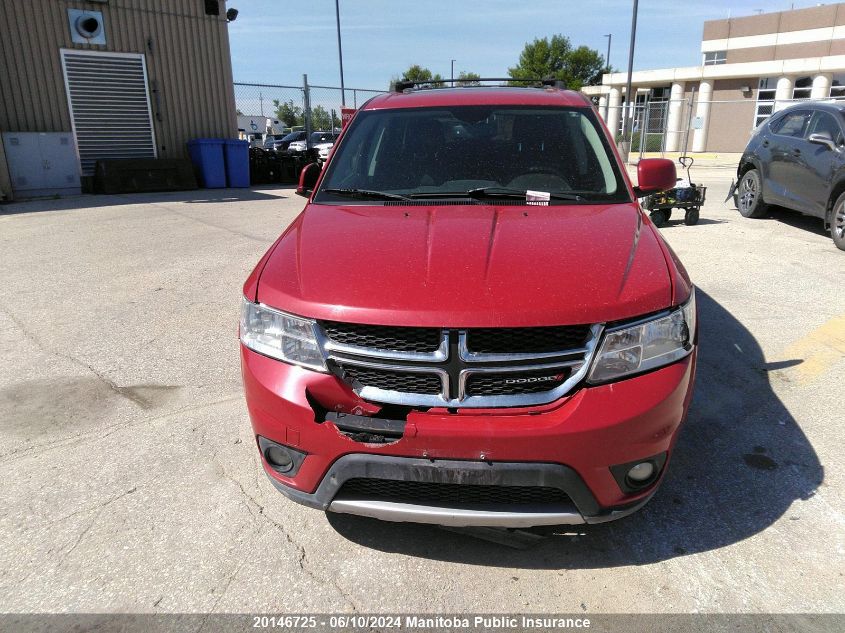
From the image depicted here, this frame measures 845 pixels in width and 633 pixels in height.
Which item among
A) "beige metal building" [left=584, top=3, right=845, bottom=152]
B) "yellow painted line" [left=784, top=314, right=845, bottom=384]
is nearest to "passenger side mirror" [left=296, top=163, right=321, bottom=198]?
"yellow painted line" [left=784, top=314, right=845, bottom=384]

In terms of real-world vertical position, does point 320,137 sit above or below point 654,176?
below

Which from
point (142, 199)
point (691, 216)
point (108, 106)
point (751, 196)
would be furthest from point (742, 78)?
point (142, 199)

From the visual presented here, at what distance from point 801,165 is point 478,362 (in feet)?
27.0

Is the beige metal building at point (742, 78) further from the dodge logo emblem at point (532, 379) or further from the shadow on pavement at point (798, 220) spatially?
the dodge logo emblem at point (532, 379)

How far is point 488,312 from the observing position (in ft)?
6.97

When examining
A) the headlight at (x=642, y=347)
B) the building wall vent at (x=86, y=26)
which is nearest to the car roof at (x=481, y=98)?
the headlight at (x=642, y=347)

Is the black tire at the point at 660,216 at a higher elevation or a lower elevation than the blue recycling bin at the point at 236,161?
lower

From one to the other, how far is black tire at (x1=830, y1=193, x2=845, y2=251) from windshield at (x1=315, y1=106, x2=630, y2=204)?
568 centimetres

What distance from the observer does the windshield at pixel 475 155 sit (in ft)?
10.6

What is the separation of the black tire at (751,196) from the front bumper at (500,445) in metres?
8.89

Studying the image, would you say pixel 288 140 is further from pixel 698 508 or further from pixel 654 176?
pixel 698 508

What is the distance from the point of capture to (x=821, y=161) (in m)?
7.90

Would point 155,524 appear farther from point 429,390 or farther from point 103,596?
point 429,390

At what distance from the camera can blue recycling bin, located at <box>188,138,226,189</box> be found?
50.5 ft
